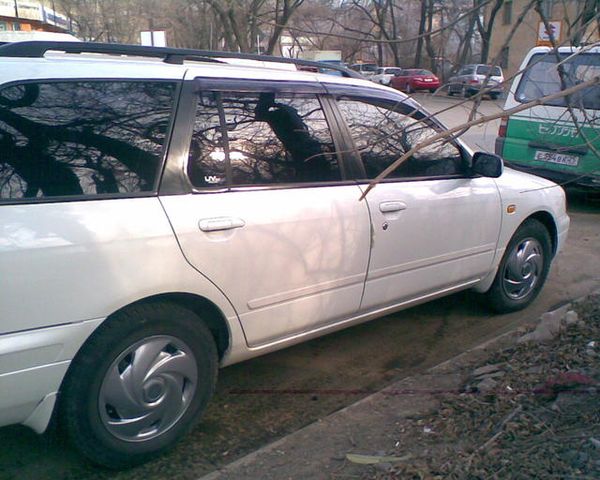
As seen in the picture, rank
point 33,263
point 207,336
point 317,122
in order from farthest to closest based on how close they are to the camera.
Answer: point 317,122, point 207,336, point 33,263

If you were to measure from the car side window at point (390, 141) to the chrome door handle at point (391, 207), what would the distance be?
19 centimetres

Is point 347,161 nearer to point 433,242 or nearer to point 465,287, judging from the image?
point 433,242

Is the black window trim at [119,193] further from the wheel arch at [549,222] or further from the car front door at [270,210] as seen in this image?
the wheel arch at [549,222]

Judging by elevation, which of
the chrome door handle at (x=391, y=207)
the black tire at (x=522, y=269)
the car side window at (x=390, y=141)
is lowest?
the black tire at (x=522, y=269)

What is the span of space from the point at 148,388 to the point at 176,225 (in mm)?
724

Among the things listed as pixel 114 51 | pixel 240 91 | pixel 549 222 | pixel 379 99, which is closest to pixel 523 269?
pixel 549 222

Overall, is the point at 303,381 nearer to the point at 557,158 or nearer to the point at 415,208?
the point at 415,208

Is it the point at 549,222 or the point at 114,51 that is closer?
the point at 114,51

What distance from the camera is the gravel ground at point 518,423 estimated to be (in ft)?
8.93

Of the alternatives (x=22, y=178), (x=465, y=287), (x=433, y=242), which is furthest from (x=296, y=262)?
(x=465, y=287)

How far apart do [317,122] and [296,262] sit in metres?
0.83

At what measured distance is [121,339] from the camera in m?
2.87

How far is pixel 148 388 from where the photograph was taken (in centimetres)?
303

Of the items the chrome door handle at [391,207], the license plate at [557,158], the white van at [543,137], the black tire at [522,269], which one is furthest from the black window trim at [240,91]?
the license plate at [557,158]
